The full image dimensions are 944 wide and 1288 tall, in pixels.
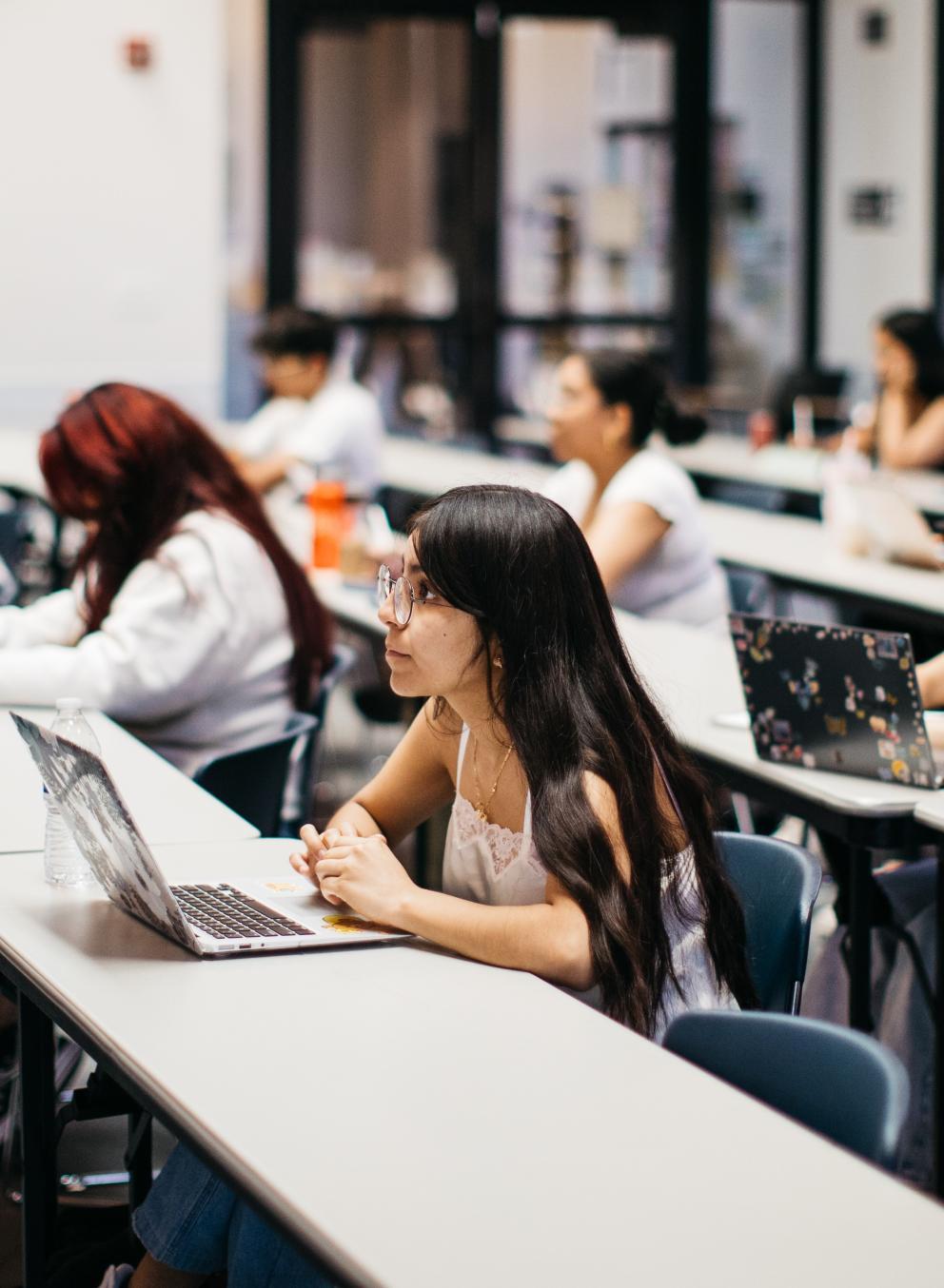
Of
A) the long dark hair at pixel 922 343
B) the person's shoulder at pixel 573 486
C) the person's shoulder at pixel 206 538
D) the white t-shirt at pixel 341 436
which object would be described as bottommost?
the person's shoulder at pixel 206 538

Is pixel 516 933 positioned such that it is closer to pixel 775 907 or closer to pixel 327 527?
pixel 775 907

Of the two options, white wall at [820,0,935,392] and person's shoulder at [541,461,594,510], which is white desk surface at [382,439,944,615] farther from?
white wall at [820,0,935,392]

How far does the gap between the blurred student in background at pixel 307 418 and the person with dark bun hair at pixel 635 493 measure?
182 centimetres

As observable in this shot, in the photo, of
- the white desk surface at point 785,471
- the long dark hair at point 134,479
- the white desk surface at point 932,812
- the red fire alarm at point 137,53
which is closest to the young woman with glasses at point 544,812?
the white desk surface at point 932,812

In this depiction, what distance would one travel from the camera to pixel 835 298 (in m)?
9.56

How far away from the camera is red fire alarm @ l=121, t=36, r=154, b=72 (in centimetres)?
795

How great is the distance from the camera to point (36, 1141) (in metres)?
1.84

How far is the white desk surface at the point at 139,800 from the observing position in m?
2.25

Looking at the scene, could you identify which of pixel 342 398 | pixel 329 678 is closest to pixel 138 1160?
pixel 329 678

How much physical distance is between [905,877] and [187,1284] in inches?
50.9

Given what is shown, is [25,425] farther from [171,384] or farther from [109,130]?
[109,130]

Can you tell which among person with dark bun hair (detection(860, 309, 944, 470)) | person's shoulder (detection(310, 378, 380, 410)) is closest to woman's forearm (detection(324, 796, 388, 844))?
person's shoulder (detection(310, 378, 380, 410))

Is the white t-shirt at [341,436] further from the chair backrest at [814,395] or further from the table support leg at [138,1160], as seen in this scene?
the table support leg at [138,1160]

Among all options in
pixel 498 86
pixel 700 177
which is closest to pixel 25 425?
pixel 498 86
